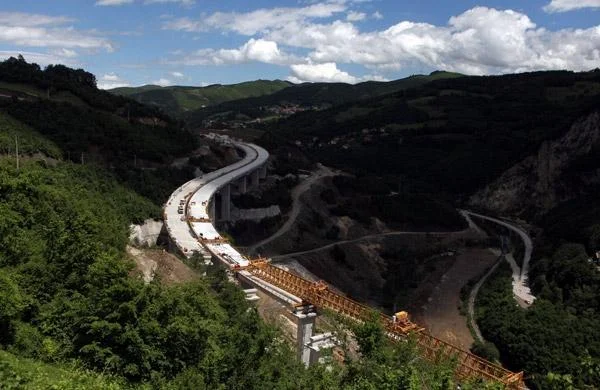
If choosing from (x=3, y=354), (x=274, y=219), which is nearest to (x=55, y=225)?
(x=3, y=354)

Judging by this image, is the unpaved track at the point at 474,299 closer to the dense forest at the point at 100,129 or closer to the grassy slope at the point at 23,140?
the dense forest at the point at 100,129

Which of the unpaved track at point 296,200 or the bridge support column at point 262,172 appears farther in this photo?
the bridge support column at point 262,172

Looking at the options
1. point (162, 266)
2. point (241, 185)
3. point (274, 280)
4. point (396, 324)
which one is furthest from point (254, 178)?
point (396, 324)

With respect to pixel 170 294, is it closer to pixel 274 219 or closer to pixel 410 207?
pixel 274 219

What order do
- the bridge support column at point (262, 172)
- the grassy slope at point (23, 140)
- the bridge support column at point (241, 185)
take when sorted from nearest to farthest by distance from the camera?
the grassy slope at point (23, 140), the bridge support column at point (241, 185), the bridge support column at point (262, 172)

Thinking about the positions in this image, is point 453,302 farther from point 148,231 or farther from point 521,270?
point 148,231

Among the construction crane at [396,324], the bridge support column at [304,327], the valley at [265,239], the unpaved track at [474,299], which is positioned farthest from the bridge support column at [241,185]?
the bridge support column at [304,327]
